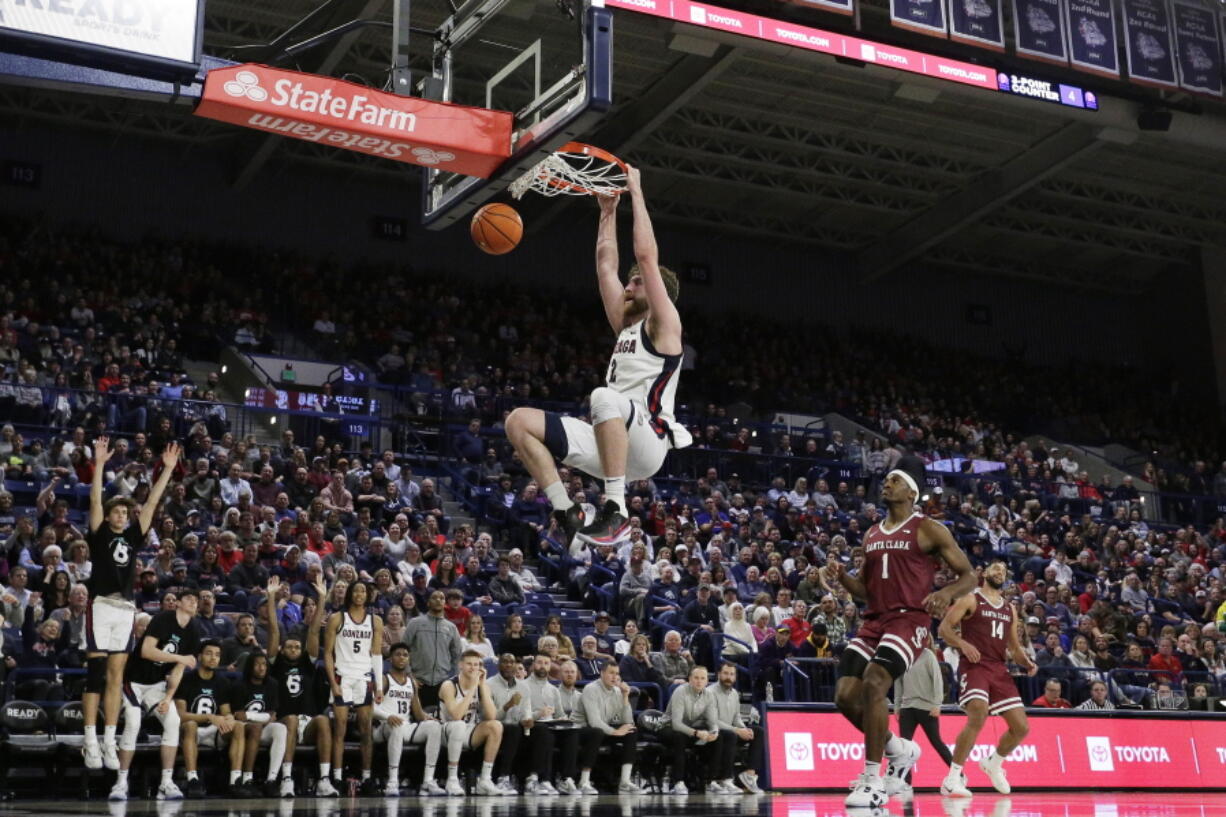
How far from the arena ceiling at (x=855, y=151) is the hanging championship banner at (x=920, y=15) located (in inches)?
77.9

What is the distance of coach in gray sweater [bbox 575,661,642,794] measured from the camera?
14.1 m

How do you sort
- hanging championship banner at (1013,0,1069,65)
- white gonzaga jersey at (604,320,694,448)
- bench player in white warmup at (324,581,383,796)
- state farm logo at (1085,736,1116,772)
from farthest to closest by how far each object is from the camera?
hanging championship banner at (1013,0,1069,65) → state farm logo at (1085,736,1116,772) → bench player in white warmup at (324,581,383,796) → white gonzaga jersey at (604,320,694,448)

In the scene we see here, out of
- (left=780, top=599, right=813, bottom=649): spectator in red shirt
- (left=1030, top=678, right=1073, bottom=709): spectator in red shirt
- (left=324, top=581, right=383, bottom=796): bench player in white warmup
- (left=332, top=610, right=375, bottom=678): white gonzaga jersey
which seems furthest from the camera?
(left=780, top=599, right=813, bottom=649): spectator in red shirt

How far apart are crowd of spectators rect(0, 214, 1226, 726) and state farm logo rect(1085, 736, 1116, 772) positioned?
5.68 feet

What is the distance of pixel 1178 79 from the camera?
78.6 ft

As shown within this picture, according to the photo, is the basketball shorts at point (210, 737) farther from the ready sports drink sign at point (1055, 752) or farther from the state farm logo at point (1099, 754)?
the state farm logo at point (1099, 754)

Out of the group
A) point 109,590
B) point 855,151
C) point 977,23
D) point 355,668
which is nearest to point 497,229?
point 109,590

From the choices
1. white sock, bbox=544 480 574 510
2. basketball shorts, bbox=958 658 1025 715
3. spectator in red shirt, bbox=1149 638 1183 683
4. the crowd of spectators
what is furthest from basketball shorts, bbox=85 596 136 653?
spectator in red shirt, bbox=1149 638 1183 683

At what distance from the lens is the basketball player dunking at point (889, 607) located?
910 centimetres

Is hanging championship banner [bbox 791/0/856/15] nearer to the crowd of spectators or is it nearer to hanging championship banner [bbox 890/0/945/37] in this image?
hanging championship banner [bbox 890/0/945/37]

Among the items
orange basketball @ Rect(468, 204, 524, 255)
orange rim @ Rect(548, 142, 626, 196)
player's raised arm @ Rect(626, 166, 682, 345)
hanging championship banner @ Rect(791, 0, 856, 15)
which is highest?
hanging championship banner @ Rect(791, 0, 856, 15)

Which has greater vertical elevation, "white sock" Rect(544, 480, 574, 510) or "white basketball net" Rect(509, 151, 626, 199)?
"white basketball net" Rect(509, 151, 626, 199)

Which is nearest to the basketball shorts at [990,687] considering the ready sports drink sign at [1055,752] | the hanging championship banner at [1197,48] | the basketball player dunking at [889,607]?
the ready sports drink sign at [1055,752]

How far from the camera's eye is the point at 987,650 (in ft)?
41.3
